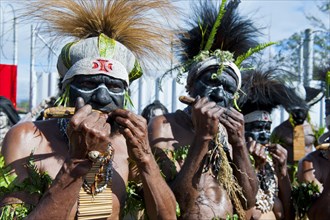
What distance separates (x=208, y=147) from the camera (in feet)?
11.2

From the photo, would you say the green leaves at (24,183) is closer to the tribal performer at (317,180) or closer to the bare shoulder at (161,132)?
the bare shoulder at (161,132)

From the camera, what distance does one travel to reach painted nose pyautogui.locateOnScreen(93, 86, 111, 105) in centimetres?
282

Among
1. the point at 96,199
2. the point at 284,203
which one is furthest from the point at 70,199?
the point at 284,203

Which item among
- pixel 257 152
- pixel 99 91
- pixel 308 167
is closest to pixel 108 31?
pixel 99 91

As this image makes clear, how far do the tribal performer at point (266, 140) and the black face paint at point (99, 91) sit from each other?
1.38 m

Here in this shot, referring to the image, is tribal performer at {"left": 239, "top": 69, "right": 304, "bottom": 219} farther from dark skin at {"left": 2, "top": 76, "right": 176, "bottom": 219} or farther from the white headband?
dark skin at {"left": 2, "top": 76, "right": 176, "bottom": 219}

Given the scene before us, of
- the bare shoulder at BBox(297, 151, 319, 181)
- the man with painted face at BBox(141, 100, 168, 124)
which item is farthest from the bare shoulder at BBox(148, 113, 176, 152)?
the man with painted face at BBox(141, 100, 168, 124)

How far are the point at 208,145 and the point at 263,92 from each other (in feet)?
5.88

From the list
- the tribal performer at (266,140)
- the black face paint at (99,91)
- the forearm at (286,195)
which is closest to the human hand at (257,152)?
the tribal performer at (266,140)

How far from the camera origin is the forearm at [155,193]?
282 centimetres

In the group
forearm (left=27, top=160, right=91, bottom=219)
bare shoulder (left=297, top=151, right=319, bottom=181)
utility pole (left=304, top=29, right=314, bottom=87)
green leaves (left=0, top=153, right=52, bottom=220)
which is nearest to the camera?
forearm (left=27, top=160, right=91, bottom=219)

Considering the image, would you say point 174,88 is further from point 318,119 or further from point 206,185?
point 206,185

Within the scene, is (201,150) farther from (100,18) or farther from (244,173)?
(100,18)

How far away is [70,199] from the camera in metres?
2.39
